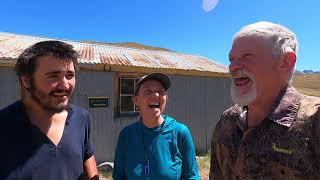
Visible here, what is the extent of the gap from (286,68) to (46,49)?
1589mm

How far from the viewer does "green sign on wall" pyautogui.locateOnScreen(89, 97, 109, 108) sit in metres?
9.24

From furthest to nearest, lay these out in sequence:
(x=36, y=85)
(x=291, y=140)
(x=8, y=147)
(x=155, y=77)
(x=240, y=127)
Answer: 1. (x=155, y=77)
2. (x=36, y=85)
3. (x=8, y=147)
4. (x=240, y=127)
5. (x=291, y=140)

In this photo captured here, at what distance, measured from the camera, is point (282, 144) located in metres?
1.73

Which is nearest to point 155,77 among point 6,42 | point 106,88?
point 106,88

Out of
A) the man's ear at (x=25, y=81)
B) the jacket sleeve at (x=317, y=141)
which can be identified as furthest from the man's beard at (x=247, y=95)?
the man's ear at (x=25, y=81)

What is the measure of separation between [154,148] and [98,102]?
264 inches

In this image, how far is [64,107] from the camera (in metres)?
2.44

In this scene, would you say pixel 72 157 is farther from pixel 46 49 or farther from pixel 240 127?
pixel 240 127

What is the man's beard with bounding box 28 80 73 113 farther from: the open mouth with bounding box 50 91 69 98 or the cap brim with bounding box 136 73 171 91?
the cap brim with bounding box 136 73 171 91

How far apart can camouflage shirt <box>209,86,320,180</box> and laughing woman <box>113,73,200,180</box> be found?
81cm

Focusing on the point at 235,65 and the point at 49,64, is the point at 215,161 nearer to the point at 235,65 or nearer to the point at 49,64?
the point at 235,65

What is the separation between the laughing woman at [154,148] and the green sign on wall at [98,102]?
636 cm

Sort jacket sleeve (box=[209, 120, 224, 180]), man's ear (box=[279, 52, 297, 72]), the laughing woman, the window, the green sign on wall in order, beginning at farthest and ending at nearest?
the window < the green sign on wall < the laughing woman < jacket sleeve (box=[209, 120, 224, 180]) < man's ear (box=[279, 52, 297, 72])

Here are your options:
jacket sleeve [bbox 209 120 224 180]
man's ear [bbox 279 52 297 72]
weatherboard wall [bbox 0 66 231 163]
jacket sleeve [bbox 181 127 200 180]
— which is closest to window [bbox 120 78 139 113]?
weatherboard wall [bbox 0 66 231 163]
